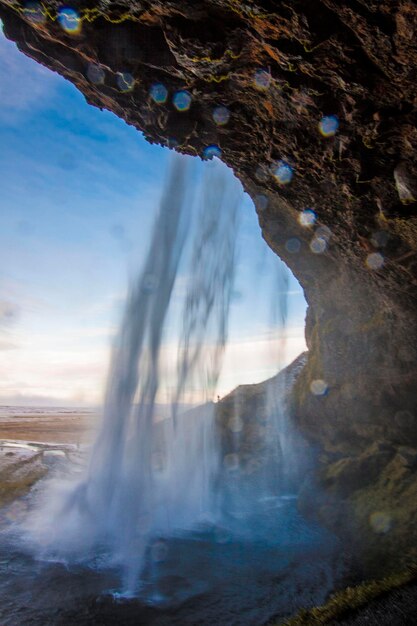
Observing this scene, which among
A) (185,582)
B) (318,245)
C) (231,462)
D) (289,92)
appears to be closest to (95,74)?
(289,92)

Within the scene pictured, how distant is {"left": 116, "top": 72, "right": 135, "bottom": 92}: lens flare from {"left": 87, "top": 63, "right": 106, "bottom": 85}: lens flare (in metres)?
0.45

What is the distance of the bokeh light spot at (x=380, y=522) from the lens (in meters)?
11.3

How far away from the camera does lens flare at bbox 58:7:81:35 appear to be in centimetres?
698

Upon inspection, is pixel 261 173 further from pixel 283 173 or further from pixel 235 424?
pixel 235 424

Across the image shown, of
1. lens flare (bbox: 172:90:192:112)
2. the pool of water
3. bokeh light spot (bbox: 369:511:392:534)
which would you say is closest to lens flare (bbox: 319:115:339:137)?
lens flare (bbox: 172:90:192:112)

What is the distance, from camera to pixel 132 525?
43.6 ft

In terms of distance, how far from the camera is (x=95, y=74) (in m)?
8.96

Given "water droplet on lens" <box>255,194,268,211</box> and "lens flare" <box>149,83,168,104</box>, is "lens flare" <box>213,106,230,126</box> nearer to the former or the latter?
"lens flare" <box>149,83,168,104</box>

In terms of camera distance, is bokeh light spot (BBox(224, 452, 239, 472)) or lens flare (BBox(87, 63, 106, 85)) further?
bokeh light spot (BBox(224, 452, 239, 472))

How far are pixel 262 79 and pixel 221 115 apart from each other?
5.61ft

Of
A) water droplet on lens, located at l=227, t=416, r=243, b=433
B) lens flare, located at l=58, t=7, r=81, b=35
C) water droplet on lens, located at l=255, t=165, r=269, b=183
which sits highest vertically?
lens flare, located at l=58, t=7, r=81, b=35

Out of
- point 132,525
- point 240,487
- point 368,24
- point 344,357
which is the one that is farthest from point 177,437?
point 368,24

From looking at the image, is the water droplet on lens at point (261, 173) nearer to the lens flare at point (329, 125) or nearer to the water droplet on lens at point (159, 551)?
the lens flare at point (329, 125)

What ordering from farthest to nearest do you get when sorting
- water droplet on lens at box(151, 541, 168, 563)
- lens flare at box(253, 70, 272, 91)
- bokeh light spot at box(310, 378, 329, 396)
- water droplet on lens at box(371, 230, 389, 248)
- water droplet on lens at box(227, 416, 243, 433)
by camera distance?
1. water droplet on lens at box(227, 416, 243, 433)
2. bokeh light spot at box(310, 378, 329, 396)
3. water droplet on lens at box(151, 541, 168, 563)
4. water droplet on lens at box(371, 230, 389, 248)
5. lens flare at box(253, 70, 272, 91)
